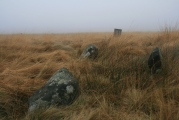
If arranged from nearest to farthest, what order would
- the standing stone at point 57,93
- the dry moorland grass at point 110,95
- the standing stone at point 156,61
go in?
the dry moorland grass at point 110,95
the standing stone at point 57,93
the standing stone at point 156,61

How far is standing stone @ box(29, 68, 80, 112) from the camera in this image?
1.84 metres

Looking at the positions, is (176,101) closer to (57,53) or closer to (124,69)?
(124,69)

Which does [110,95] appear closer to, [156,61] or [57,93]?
[57,93]

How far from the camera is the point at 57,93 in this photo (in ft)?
6.36

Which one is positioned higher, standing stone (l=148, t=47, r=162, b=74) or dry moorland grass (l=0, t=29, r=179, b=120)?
standing stone (l=148, t=47, r=162, b=74)

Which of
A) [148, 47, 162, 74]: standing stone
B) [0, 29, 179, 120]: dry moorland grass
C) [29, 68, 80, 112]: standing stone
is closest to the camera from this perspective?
[0, 29, 179, 120]: dry moorland grass

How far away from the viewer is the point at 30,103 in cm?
185

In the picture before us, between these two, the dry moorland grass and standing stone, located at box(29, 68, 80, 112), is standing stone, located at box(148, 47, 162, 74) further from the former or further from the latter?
standing stone, located at box(29, 68, 80, 112)

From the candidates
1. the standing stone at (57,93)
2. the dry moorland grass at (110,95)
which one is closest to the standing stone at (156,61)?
the dry moorland grass at (110,95)

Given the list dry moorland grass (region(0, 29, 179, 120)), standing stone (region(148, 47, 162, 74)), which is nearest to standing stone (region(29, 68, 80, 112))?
dry moorland grass (region(0, 29, 179, 120))

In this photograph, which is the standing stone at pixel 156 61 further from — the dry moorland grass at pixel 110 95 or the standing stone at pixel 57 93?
the standing stone at pixel 57 93

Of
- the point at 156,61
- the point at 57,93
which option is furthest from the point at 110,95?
the point at 156,61

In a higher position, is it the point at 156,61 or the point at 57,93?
the point at 156,61

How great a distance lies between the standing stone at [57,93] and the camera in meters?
1.84
